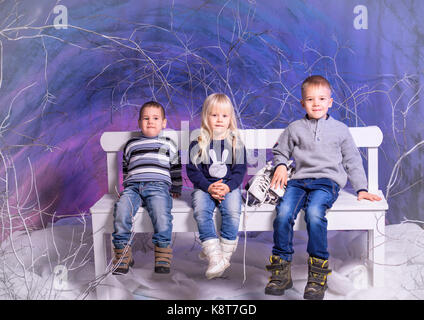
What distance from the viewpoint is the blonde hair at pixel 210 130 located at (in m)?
3.05

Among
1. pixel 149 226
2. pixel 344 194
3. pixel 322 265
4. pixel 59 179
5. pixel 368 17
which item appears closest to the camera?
pixel 322 265

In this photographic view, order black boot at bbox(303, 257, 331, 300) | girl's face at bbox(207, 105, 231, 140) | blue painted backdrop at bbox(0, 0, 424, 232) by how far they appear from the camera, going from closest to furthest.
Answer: black boot at bbox(303, 257, 331, 300) → girl's face at bbox(207, 105, 231, 140) → blue painted backdrop at bbox(0, 0, 424, 232)

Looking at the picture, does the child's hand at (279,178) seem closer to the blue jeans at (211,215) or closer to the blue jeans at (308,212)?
the blue jeans at (308,212)

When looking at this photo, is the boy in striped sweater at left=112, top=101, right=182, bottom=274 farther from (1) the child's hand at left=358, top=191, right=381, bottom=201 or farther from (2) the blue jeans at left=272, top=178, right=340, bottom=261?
(1) the child's hand at left=358, top=191, right=381, bottom=201

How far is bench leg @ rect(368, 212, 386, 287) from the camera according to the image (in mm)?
2904

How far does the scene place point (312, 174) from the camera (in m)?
2.99

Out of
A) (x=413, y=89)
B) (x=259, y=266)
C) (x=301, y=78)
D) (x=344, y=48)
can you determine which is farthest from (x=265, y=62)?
(x=259, y=266)

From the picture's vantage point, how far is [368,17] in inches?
145

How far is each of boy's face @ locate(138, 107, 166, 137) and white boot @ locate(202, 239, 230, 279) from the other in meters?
0.73

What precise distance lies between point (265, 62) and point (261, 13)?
322mm

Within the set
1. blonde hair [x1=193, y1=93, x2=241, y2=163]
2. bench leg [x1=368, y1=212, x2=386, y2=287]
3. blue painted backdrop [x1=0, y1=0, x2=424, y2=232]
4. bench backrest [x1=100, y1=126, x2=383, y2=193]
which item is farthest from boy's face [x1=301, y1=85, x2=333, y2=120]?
blue painted backdrop [x1=0, y1=0, x2=424, y2=232]

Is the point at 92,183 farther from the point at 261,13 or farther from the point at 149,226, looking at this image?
the point at 261,13

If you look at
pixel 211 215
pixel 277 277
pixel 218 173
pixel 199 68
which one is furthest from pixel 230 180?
pixel 199 68

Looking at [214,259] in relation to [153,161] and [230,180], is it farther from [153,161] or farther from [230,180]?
[153,161]
